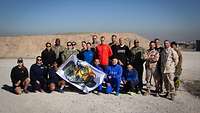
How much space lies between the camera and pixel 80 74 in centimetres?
991

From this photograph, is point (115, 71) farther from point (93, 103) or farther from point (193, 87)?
point (193, 87)

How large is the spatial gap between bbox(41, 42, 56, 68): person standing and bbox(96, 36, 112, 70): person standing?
1559 mm

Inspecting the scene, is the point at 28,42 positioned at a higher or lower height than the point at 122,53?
lower

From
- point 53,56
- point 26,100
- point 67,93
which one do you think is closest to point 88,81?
point 67,93

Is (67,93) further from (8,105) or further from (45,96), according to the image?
(8,105)

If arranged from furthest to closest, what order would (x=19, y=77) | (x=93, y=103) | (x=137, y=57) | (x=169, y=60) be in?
(x=19, y=77)
(x=137, y=57)
(x=169, y=60)
(x=93, y=103)

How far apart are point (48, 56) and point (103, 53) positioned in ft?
6.35

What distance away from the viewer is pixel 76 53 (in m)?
10.1

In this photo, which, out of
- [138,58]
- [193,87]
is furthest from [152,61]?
[193,87]

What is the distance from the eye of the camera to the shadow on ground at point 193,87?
10.3 meters

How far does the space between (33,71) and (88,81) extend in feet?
6.23

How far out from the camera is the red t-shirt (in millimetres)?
9586

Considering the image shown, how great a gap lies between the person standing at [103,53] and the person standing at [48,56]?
61.4 inches

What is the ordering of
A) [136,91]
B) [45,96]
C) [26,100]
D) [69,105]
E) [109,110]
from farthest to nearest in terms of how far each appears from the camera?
[136,91], [45,96], [26,100], [69,105], [109,110]
